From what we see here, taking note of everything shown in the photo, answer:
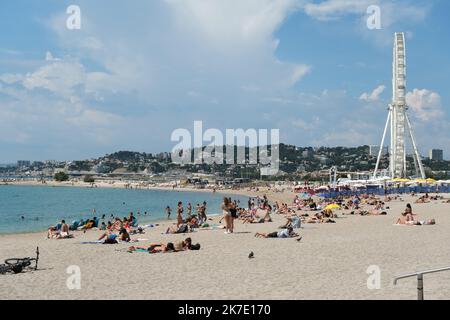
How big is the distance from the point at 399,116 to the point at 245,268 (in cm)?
6865

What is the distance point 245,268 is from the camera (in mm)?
10398

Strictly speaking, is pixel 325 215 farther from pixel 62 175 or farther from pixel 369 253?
pixel 62 175

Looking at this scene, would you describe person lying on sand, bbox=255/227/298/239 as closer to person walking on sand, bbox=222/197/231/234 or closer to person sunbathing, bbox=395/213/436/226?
person walking on sand, bbox=222/197/231/234

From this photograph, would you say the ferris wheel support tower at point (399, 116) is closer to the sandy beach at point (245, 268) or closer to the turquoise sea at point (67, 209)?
the turquoise sea at point (67, 209)

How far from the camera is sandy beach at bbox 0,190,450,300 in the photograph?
Answer: 800 cm

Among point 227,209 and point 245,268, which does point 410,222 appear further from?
point 245,268

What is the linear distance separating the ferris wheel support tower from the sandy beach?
5989cm

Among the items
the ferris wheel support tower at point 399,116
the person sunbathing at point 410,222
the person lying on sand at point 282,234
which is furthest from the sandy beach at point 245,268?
the ferris wheel support tower at point 399,116

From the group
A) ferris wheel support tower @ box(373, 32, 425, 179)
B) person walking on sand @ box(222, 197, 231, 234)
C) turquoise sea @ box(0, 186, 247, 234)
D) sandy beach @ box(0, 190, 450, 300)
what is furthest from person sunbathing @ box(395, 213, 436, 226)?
ferris wheel support tower @ box(373, 32, 425, 179)

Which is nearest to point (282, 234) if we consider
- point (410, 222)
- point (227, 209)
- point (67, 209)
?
point (227, 209)

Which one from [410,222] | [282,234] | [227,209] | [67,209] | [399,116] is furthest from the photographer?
[399,116]
